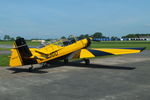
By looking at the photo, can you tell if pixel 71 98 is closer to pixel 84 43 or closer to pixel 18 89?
pixel 18 89

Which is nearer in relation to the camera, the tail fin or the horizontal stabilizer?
the tail fin

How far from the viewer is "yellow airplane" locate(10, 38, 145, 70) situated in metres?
12.0

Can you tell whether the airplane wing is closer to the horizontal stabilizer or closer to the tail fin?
the horizontal stabilizer

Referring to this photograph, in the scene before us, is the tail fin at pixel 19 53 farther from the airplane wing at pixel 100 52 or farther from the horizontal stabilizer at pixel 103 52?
the horizontal stabilizer at pixel 103 52

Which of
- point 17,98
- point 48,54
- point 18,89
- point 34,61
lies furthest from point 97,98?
point 48,54

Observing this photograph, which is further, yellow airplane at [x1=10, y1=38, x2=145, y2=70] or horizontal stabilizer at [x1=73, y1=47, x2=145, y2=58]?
horizontal stabilizer at [x1=73, y1=47, x2=145, y2=58]

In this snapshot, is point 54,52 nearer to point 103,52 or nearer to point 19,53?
point 19,53

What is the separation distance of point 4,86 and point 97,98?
462 cm

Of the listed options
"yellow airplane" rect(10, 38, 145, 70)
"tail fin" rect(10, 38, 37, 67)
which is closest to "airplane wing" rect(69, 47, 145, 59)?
"yellow airplane" rect(10, 38, 145, 70)

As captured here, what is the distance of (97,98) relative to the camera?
261 inches

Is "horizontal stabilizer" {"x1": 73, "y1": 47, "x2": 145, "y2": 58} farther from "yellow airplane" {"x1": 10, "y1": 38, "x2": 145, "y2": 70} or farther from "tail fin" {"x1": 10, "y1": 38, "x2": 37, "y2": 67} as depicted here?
"tail fin" {"x1": 10, "y1": 38, "x2": 37, "y2": 67}

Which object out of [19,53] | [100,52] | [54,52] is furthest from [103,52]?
[19,53]

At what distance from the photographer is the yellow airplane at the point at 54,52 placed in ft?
39.3

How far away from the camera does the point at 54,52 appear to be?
14.4m
